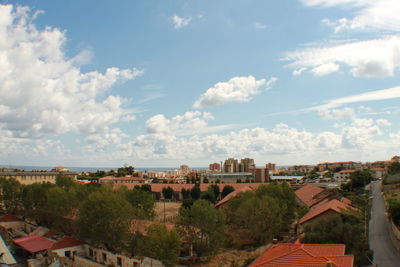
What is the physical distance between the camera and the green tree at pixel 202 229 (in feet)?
101

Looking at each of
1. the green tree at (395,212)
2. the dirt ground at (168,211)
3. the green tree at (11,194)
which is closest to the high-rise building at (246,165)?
the dirt ground at (168,211)

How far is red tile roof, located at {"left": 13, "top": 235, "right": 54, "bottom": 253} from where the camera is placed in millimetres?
31602

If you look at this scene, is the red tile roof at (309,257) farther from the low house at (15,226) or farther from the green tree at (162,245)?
the low house at (15,226)

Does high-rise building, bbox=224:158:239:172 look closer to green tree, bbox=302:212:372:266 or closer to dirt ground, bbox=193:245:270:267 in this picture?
dirt ground, bbox=193:245:270:267

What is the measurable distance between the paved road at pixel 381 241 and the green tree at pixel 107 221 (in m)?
22.2

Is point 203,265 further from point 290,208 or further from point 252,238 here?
point 290,208

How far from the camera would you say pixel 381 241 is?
31719 millimetres

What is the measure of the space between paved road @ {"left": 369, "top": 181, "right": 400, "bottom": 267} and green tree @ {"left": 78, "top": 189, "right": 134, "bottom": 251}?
72.7 ft

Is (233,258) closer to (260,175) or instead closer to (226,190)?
(226,190)

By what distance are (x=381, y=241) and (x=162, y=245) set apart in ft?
72.0

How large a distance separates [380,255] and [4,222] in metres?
46.7

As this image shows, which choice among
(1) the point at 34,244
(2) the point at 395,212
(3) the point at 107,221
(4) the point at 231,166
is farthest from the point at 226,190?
(4) the point at 231,166

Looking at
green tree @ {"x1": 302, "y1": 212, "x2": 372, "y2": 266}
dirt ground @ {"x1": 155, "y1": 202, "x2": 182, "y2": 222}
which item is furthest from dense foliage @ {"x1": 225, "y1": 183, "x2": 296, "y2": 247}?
dirt ground @ {"x1": 155, "y1": 202, "x2": 182, "y2": 222}

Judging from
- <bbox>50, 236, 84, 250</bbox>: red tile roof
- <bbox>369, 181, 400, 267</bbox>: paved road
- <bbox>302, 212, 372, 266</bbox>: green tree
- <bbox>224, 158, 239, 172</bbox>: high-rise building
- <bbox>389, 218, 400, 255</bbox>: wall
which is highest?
<bbox>224, 158, 239, 172</bbox>: high-rise building
